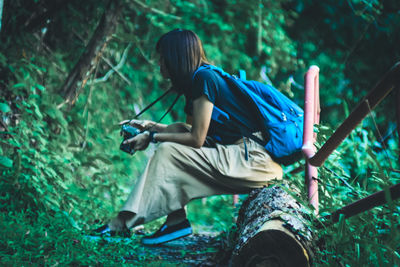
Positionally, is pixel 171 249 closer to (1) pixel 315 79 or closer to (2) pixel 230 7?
(1) pixel 315 79

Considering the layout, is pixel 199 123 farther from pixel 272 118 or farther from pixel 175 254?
pixel 175 254

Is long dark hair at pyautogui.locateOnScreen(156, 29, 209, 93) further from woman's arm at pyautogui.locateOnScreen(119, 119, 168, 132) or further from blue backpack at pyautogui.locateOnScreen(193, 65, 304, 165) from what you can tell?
woman's arm at pyautogui.locateOnScreen(119, 119, 168, 132)

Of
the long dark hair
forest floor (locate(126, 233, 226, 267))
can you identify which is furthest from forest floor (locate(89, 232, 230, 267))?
the long dark hair

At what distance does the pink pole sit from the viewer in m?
2.09

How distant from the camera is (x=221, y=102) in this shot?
2.67m

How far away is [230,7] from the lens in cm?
580

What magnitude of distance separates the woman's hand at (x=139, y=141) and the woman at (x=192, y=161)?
0.20 m

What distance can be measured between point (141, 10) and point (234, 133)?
265cm

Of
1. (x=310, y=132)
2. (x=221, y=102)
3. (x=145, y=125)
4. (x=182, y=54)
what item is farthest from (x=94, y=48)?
(x=310, y=132)

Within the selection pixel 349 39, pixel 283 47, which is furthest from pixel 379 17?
pixel 349 39

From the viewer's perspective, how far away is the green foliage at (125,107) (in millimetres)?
2183

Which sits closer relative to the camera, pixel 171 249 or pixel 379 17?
pixel 171 249

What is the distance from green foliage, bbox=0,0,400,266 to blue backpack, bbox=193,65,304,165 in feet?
0.62

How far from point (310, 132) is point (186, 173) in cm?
85
